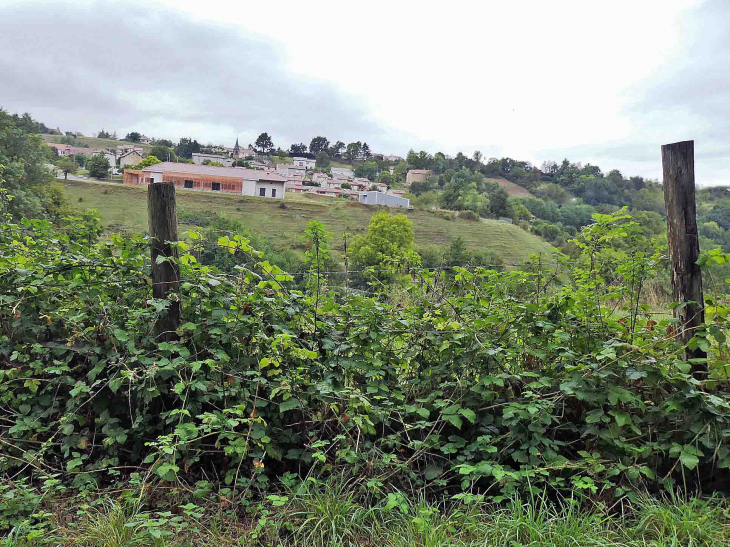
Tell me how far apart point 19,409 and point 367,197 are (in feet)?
265

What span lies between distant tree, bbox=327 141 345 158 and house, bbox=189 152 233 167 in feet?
89.1

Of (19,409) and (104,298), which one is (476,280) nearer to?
(104,298)

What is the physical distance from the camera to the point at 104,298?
2846 millimetres

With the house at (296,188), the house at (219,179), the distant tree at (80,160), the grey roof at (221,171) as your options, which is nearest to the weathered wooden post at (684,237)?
Result: the house at (219,179)

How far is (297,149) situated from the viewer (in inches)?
4894

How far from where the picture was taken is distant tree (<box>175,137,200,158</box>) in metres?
105

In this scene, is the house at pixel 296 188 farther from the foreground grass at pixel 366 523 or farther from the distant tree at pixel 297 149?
the foreground grass at pixel 366 523

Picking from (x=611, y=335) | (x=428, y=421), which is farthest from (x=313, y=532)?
(x=611, y=335)

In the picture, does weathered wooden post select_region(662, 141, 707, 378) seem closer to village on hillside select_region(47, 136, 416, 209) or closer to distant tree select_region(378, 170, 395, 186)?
village on hillside select_region(47, 136, 416, 209)

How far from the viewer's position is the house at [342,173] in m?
107

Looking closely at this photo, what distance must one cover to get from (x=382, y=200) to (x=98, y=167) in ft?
147

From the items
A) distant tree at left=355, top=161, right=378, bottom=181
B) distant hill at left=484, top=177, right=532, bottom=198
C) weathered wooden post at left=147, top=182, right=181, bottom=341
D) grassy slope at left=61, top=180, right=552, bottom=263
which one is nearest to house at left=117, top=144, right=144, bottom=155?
grassy slope at left=61, top=180, right=552, bottom=263

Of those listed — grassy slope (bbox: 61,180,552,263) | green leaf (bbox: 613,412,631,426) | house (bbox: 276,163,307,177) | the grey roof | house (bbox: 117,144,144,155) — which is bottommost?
green leaf (bbox: 613,412,631,426)

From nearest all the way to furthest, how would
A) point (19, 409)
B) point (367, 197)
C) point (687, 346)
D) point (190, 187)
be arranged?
point (687, 346) < point (19, 409) < point (190, 187) < point (367, 197)
